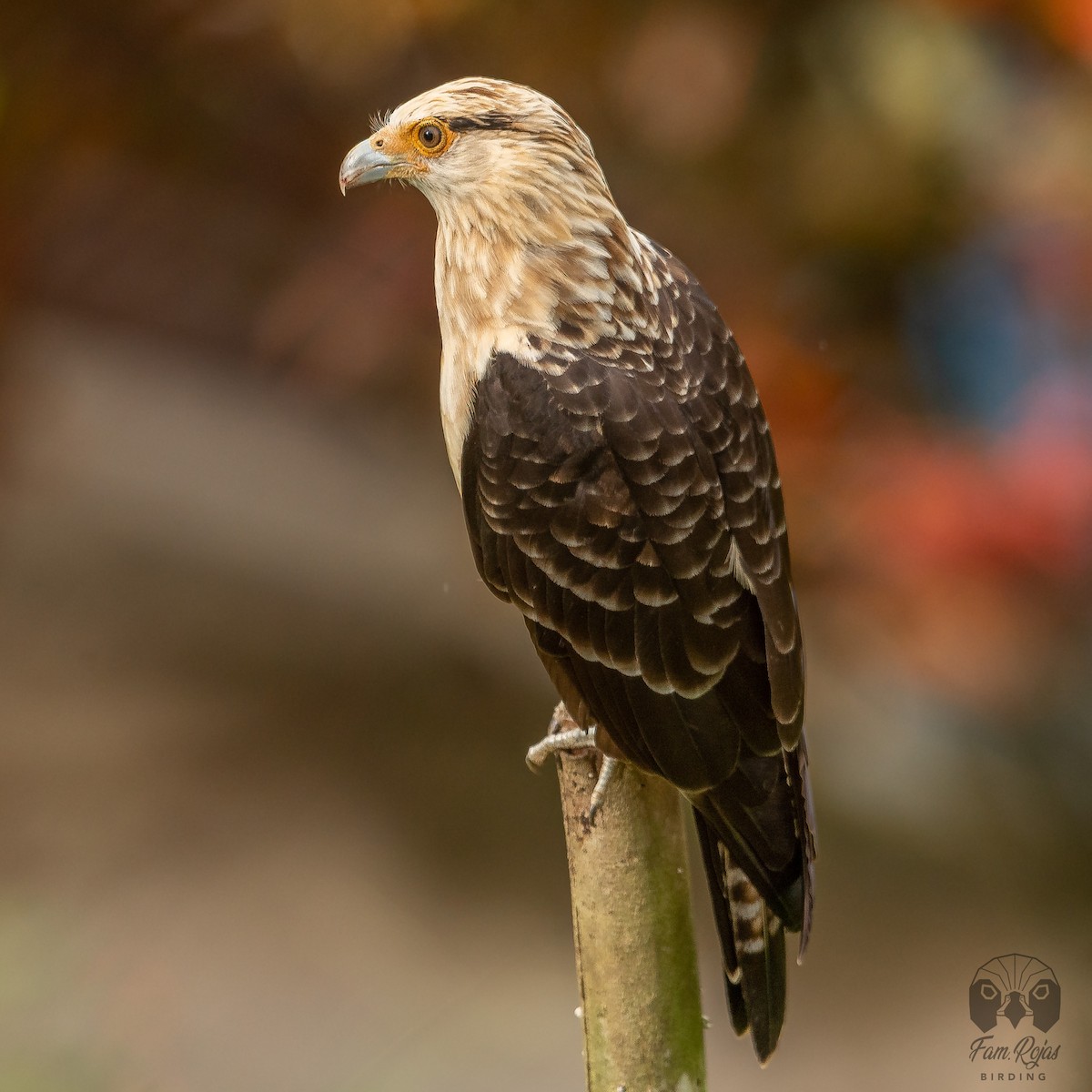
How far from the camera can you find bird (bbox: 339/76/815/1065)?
190 cm

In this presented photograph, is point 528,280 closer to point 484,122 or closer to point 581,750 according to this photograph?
point 484,122

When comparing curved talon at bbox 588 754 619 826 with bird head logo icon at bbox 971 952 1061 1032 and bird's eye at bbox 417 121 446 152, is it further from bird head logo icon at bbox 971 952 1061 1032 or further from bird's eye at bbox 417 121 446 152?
bird head logo icon at bbox 971 952 1061 1032

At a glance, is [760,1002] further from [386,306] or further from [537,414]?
[386,306]

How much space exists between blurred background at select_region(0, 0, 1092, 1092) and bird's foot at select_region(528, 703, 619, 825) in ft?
5.44

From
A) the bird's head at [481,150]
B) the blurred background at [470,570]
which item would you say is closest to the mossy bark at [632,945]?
the bird's head at [481,150]

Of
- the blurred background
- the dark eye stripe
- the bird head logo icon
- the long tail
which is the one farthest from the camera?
the blurred background

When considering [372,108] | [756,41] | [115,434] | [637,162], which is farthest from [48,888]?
[756,41]

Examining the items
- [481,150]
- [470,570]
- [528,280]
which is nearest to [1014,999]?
[528,280]

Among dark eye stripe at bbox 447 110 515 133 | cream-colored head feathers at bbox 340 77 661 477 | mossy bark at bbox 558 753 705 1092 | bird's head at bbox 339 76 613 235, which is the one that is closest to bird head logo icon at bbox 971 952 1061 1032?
mossy bark at bbox 558 753 705 1092

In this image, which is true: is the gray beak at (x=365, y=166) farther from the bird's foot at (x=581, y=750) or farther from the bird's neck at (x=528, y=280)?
the bird's foot at (x=581, y=750)

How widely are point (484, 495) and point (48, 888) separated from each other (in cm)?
290

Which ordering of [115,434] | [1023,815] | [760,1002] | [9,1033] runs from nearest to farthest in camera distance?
[760,1002], [9,1033], [1023,815], [115,434]

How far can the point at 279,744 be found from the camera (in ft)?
15.2

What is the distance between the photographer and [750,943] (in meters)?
2.05
